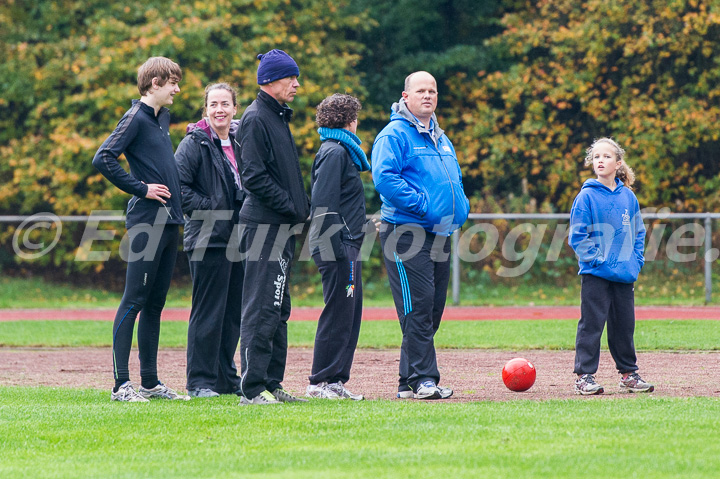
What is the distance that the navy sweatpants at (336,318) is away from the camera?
7355 millimetres

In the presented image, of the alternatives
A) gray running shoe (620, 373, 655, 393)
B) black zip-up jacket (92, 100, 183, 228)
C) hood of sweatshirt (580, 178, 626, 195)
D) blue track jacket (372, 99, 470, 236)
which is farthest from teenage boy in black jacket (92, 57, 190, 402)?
gray running shoe (620, 373, 655, 393)

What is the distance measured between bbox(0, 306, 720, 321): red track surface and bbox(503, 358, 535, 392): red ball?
7122 millimetres

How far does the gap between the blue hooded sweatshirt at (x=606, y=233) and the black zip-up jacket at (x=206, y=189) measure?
257 centimetres

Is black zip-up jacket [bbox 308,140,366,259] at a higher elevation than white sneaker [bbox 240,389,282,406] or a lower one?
higher

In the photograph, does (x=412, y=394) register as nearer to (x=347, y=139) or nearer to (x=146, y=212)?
(x=347, y=139)

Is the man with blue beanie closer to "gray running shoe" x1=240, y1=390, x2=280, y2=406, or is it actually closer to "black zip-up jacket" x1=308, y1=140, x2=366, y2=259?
"gray running shoe" x1=240, y1=390, x2=280, y2=406

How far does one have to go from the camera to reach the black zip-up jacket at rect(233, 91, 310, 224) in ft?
21.4

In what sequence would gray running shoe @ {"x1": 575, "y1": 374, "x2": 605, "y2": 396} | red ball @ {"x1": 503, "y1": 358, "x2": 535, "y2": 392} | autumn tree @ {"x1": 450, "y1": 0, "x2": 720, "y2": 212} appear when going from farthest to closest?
1. autumn tree @ {"x1": 450, "y1": 0, "x2": 720, "y2": 212}
2. red ball @ {"x1": 503, "y1": 358, "x2": 535, "y2": 392}
3. gray running shoe @ {"x1": 575, "y1": 374, "x2": 605, "y2": 396}

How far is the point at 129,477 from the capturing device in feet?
15.6

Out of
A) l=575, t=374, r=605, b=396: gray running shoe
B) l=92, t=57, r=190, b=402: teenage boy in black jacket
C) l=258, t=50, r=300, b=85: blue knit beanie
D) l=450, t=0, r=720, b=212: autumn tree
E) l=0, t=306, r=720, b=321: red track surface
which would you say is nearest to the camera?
l=258, t=50, r=300, b=85: blue knit beanie

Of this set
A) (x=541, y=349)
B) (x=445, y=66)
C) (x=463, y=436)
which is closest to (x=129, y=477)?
(x=463, y=436)

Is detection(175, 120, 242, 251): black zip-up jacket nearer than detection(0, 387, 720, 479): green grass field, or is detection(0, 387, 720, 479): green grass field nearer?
detection(0, 387, 720, 479): green grass field

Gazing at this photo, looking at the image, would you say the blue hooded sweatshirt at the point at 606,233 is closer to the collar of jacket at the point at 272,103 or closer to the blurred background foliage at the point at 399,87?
the collar of jacket at the point at 272,103

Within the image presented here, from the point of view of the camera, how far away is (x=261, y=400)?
22.1ft
